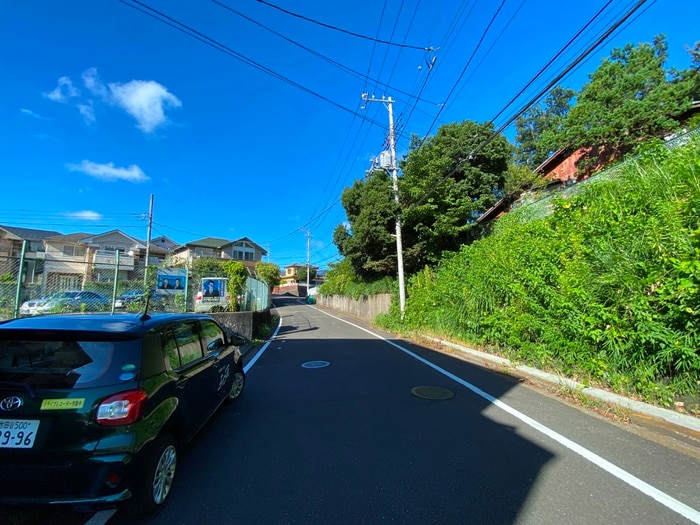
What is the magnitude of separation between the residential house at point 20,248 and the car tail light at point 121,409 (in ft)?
21.9

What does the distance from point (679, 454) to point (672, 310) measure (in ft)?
6.33

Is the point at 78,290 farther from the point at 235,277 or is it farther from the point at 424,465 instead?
the point at 424,465

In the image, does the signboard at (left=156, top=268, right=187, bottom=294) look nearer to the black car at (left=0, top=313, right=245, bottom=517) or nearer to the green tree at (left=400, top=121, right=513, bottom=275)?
the black car at (left=0, top=313, right=245, bottom=517)

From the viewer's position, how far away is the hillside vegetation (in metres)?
5.00

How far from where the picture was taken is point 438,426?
4656 millimetres

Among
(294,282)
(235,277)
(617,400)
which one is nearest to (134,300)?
(235,277)

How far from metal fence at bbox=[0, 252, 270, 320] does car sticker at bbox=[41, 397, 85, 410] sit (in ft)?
13.0

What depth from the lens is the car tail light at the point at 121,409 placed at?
8.43ft

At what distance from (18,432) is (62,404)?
30 centimetres

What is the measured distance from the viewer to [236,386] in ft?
19.0

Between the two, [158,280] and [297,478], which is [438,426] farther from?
[158,280]

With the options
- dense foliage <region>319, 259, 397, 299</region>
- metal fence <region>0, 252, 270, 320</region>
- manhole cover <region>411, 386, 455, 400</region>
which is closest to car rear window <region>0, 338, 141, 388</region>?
metal fence <region>0, 252, 270, 320</region>

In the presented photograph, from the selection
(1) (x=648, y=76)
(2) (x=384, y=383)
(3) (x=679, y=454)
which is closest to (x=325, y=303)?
(1) (x=648, y=76)

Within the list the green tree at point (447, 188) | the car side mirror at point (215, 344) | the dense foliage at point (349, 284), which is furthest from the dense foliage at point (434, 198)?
the car side mirror at point (215, 344)
